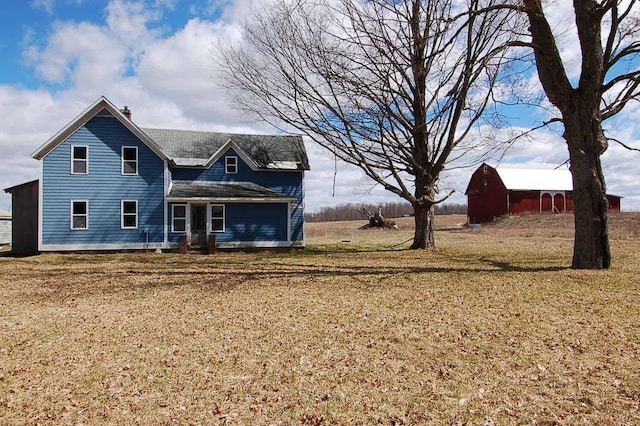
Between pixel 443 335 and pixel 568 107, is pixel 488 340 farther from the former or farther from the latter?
pixel 568 107

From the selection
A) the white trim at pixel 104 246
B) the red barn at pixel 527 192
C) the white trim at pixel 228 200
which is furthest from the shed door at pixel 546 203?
the white trim at pixel 104 246

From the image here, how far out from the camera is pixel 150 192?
20484 mm

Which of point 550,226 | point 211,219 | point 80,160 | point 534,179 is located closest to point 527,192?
point 534,179

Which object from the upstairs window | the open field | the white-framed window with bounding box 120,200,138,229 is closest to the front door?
the upstairs window

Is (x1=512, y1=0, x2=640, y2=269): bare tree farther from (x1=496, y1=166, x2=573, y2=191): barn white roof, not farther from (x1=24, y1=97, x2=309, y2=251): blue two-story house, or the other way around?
(x1=496, y1=166, x2=573, y2=191): barn white roof

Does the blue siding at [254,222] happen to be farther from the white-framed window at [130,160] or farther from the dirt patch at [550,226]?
the dirt patch at [550,226]

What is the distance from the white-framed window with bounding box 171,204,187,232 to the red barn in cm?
2798

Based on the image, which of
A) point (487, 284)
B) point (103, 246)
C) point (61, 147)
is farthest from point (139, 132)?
point (487, 284)

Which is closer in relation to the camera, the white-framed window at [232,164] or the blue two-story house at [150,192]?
the blue two-story house at [150,192]

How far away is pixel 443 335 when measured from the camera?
6.18 m

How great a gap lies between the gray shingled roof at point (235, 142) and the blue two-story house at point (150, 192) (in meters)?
0.10

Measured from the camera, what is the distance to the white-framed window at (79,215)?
1975 cm

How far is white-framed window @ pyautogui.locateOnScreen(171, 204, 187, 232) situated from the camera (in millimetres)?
20922

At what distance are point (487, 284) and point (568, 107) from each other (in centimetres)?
540
